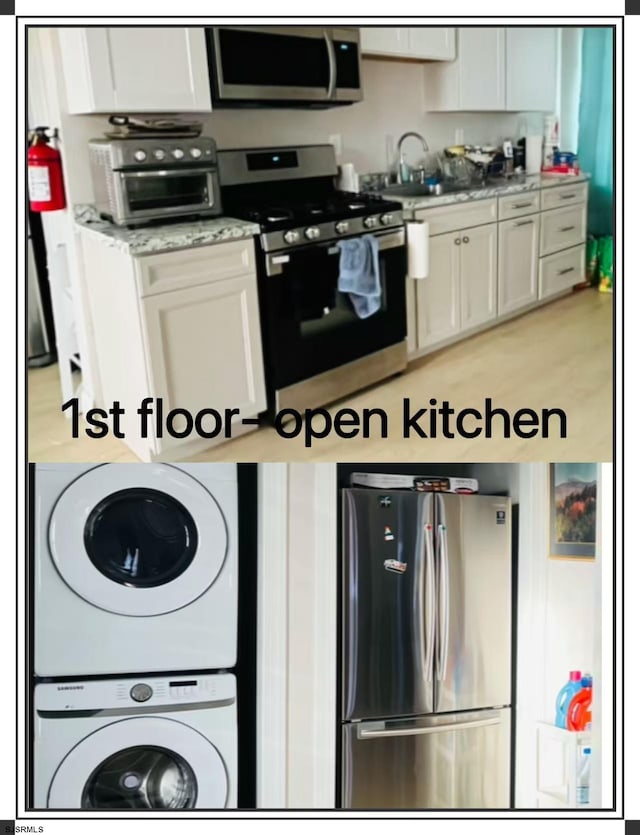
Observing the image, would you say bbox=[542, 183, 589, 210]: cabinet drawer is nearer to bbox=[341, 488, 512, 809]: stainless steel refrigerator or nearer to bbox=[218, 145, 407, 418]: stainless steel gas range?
bbox=[218, 145, 407, 418]: stainless steel gas range

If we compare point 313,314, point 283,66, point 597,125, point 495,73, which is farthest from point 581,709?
point 597,125

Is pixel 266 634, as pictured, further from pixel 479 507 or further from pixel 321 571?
pixel 479 507

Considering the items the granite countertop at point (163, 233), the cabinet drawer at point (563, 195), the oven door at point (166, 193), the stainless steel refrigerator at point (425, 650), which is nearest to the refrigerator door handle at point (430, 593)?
the stainless steel refrigerator at point (425, 650)

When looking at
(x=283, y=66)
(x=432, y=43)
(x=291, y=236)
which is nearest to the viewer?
(x=291, y=236)

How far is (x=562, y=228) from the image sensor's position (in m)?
4.40

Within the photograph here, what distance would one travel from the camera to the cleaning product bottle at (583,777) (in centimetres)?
197

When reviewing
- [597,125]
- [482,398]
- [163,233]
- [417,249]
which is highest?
[597,125]

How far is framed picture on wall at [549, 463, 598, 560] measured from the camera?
6.30ft

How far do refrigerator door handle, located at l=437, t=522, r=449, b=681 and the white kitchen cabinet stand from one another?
262 cm

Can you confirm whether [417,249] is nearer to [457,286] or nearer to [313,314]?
[457,286]

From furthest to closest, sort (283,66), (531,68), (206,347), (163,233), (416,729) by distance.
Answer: (531,68)
(283,66)
(206,347)
(163,233)
(416,729)

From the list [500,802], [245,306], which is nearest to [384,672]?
[500,802]

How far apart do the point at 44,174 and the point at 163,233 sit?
52cm

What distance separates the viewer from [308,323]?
108 inches
